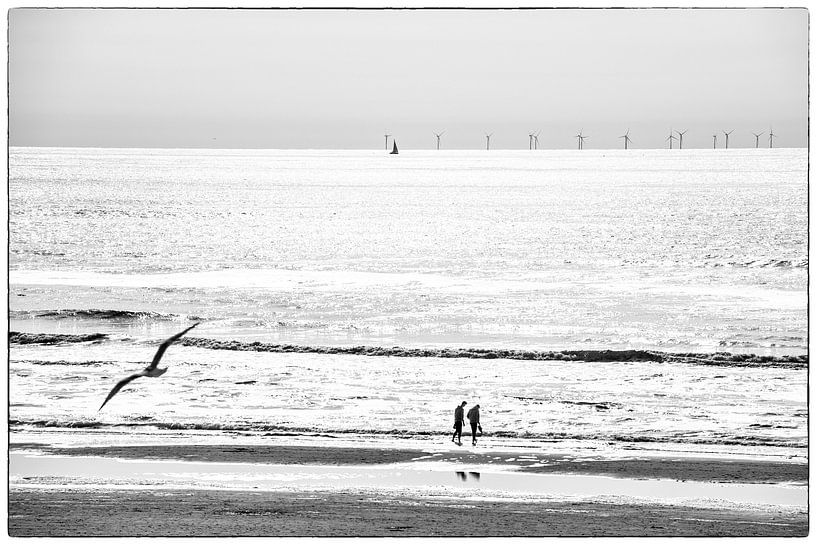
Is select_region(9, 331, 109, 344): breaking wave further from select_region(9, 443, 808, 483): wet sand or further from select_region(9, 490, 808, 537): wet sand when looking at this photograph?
select_region(9, 490, 808, 537): wet sand

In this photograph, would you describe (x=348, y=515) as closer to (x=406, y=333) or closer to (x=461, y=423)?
(x=461, y=423)

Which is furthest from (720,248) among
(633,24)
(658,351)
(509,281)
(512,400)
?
(633,24)

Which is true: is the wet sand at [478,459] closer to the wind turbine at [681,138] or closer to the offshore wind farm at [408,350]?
the offshore wind farm at [408,350]

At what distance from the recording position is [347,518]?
7867mm

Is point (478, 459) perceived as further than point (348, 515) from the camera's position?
Yes

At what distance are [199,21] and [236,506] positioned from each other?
155 inches

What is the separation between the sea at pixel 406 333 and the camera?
991 cm

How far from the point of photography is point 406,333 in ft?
44.0

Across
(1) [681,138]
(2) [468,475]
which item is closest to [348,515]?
(2) [468,475]

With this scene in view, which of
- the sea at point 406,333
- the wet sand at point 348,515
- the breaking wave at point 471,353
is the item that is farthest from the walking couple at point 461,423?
the breaking wave at point 471,353

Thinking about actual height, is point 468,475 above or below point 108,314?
below

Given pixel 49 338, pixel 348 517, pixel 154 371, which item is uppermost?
pixel 49 338

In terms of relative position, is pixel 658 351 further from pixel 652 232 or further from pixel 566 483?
pixel 652 232

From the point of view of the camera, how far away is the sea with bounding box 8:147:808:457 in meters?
9.91
